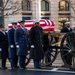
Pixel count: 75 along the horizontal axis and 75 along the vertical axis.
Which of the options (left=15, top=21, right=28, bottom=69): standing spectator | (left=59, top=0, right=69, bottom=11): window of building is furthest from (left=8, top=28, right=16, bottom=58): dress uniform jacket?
(left=59, top=0, right=69, bottom=11): window of building

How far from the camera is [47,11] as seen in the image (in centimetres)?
5116

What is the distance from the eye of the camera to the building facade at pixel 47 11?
50219 mm

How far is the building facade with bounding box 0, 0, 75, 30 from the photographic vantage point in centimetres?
5022

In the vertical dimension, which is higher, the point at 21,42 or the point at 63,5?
the point at 63,5

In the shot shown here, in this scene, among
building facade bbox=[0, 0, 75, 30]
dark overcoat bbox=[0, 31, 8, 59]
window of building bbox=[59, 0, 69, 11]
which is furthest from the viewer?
window of building bbox=[59, 0, 69, 11]

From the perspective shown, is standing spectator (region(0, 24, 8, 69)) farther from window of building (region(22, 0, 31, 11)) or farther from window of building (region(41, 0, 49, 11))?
window of building (region(41, 0, 49, 11))

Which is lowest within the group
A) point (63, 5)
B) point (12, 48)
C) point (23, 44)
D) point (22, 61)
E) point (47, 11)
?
point (22, 61)

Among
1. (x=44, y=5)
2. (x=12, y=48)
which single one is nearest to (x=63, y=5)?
(x=44, y=5)

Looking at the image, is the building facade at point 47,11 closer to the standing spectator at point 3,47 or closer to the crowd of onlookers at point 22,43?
the standing spectator at point 3,47

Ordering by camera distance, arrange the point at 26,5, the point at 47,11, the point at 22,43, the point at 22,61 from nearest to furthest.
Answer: the point at 22,43 < the point at 22,61 < the point at 26,5 < the point at 47,11

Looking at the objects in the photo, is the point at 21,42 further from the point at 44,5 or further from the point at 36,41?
the point at 44,5

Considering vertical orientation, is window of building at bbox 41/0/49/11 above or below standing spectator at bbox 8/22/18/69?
above

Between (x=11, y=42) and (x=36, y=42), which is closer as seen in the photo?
(x=36, y=42)

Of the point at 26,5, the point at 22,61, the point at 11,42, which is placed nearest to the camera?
the point at 22,61
